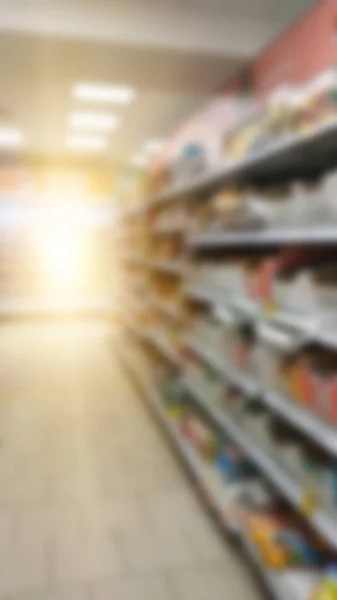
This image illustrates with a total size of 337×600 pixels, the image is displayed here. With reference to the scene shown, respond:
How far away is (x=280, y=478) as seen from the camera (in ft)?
8.08

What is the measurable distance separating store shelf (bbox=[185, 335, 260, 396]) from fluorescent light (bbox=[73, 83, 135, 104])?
8.20 feet

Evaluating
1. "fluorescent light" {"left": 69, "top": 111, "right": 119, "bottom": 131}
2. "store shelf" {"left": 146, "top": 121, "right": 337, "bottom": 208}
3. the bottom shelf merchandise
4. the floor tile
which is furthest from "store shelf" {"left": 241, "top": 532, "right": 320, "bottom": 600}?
"fluorescent light" {"left": 69, "top": 111, "right": 119, "bottom": 131}

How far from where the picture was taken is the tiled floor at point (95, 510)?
8.26 feet

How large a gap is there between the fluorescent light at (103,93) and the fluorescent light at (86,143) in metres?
1.84

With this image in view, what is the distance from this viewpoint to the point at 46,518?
3.09 m

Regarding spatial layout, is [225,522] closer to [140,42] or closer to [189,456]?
[189,456]

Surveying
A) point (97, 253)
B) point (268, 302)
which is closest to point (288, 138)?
point (268, 302)

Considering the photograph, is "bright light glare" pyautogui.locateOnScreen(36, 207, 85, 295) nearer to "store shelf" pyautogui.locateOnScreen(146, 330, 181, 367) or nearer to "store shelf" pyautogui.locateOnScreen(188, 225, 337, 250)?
"store shelf" pyautogui.locateOnScreen(146, 330, 181, 367)

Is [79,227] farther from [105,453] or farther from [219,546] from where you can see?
[219,546]

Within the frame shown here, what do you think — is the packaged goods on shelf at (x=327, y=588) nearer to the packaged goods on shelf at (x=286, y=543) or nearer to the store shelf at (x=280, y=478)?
the store shelf at (x=280, y=478)

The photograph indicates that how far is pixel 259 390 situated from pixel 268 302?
0.36 metres

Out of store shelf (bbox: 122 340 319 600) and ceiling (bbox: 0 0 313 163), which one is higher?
ceiling (bbox: 0 0 313 163)

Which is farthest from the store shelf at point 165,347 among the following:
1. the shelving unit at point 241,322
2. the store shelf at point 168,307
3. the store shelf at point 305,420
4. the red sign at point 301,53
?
the store shelf at point 305,420

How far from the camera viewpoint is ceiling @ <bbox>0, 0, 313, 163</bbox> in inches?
147
